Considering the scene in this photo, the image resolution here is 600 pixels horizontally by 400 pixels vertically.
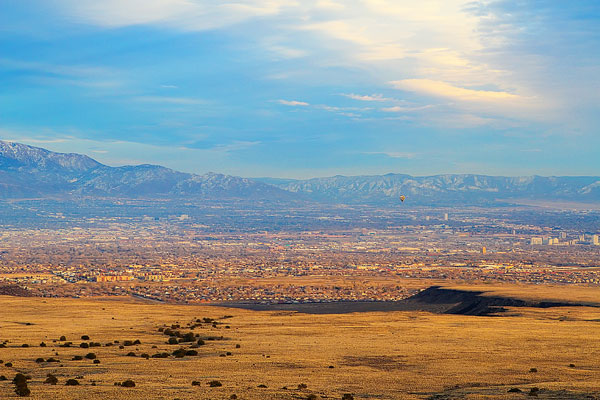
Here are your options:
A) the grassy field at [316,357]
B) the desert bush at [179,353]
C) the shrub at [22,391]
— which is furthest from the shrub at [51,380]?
the desert bush at [179,353]

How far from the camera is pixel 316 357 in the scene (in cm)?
5062

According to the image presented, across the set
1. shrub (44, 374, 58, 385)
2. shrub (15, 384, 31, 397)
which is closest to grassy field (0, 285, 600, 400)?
shrub (15, 384, 31, 397)

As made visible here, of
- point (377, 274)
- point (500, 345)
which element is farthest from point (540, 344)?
point (377, 274)

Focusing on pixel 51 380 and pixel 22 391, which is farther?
pixel 51 380

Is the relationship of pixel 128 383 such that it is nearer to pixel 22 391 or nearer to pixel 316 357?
pixel 22 391

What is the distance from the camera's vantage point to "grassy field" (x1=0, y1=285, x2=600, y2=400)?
123 feet

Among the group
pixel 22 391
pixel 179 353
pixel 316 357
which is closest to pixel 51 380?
pixel 22 391

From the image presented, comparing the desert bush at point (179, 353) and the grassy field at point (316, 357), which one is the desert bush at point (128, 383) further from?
the desert bush at point (179, 353)

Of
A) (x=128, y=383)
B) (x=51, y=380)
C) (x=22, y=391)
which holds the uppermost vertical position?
(x=22, y=391)

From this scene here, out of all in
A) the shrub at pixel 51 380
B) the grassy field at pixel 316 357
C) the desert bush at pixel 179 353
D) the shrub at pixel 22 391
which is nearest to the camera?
the shrub at pixel 22 391

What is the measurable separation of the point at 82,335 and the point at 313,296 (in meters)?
81.3

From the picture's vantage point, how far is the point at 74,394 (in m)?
35.2

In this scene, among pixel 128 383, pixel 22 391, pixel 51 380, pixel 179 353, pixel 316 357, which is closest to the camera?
pixel 22 391

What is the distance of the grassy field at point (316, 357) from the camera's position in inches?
1478
